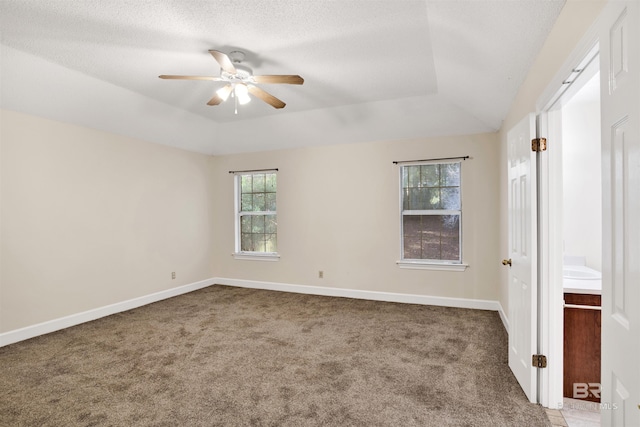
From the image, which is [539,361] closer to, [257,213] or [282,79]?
[282,79]

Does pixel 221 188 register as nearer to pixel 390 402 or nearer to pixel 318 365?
pixel 318 365

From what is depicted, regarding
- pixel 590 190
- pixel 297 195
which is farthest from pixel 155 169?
pixel 590 190

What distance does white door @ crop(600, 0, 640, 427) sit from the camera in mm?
919

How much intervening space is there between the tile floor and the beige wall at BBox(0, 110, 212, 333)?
15.3 feet

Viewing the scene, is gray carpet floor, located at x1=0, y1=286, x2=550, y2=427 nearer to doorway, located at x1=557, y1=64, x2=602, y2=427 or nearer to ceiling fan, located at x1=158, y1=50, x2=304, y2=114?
doorway, located at x1=557, y1=64, x2=602, y2=427

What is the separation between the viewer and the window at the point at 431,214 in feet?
15.1

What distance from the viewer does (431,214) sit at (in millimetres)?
4707

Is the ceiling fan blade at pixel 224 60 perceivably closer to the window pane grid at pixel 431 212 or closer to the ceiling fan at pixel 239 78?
the ceiling fan at pixel 239 78

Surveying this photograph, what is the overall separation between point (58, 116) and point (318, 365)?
374 cm

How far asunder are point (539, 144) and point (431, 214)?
8.42ft

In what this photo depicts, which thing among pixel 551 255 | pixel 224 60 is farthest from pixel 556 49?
pixel 224 60

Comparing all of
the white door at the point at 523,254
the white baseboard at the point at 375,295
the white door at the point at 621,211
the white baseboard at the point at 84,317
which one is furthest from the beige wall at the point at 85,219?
the white door at the point at 621,211

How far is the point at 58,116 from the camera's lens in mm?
3697

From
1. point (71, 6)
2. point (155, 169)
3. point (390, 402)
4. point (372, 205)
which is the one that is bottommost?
point (390, 402)
